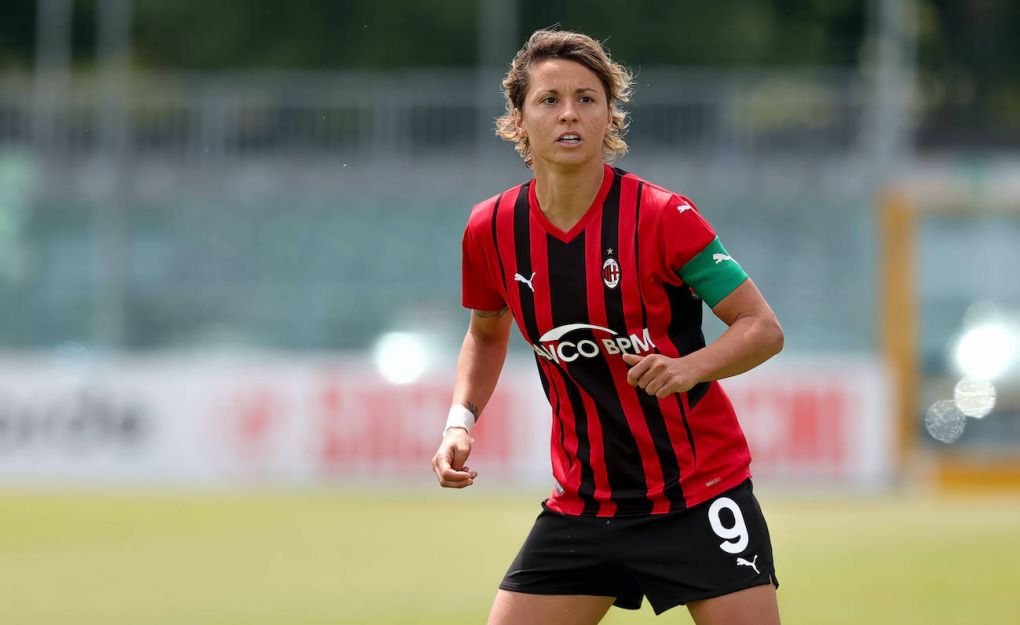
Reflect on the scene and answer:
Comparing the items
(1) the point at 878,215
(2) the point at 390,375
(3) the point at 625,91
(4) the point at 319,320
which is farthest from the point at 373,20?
(3) the point at 625,91

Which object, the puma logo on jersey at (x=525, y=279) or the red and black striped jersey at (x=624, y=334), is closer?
the red and black striped jersey at (x=624, y=334)

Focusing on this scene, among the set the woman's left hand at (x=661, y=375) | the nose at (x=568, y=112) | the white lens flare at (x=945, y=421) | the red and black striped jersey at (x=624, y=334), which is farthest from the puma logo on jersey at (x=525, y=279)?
the white lens flare at (x=945, y=421)

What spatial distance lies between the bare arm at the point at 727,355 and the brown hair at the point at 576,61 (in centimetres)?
68

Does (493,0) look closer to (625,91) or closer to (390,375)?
(390,375)

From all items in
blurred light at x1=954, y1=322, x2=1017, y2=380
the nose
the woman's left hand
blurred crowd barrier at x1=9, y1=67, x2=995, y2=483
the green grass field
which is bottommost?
the green grass field

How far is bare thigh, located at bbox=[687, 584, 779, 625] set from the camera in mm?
4934

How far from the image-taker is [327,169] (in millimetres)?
28000

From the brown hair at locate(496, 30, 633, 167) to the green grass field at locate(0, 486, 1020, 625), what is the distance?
4983mm

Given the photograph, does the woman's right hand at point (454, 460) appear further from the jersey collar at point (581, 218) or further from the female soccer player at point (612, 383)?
the jersey collar at point (581, 218)

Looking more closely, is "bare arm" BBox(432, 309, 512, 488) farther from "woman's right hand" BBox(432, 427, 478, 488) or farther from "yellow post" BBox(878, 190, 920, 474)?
"yellow post" BBox(878, 190, 920, 474)

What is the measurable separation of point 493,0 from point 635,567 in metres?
25.4

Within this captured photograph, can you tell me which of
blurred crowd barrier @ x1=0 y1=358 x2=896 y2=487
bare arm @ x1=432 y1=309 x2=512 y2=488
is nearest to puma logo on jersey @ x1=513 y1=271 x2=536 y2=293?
bare arm @ x1=432 y1=309 x2=512 y2=488

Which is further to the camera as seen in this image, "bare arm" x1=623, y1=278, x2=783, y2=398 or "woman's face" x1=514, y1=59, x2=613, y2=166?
"woman's face" x1=514, y1=59, x2=613, y2=166

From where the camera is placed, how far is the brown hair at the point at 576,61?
512cm
